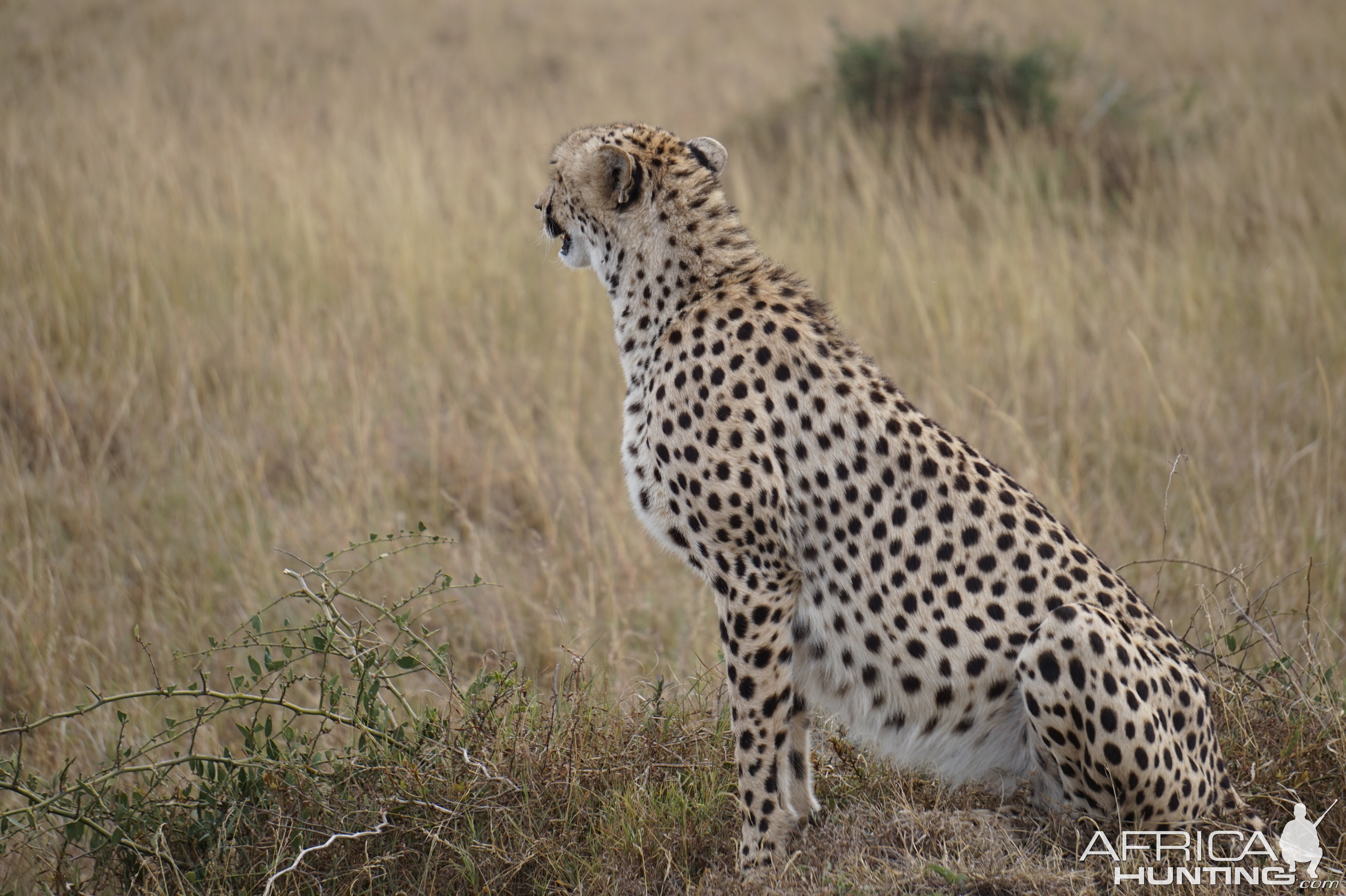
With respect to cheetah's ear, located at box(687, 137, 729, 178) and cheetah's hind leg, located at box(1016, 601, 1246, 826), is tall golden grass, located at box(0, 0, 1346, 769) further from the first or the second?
cheetah's hind leg, located at box(1016, 601, 1246, 826)

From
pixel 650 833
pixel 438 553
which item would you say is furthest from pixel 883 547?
pixel 438 553

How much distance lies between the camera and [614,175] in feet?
8.52

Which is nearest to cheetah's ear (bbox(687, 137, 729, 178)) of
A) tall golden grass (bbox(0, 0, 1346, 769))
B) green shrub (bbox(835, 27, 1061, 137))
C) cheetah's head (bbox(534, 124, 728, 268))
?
cheetah's head (bbox(534, 124, 728, 268))

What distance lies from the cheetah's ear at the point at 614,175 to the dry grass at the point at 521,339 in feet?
3.87

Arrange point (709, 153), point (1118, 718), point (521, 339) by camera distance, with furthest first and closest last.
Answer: point (521, 339), point (709, 153), point (1118, 718)

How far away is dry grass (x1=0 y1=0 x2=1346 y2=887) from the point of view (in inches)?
139

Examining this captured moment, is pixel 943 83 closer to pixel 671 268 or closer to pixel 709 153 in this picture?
pixel 709 153

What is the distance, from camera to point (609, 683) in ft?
9.29

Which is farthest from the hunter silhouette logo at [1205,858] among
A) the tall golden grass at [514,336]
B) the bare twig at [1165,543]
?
the tall golden grass at [514,336]

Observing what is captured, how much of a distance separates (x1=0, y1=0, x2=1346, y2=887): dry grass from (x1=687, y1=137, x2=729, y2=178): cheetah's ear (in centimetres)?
128

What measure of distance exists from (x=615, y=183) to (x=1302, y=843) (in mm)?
2039

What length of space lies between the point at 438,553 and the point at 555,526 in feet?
1.35

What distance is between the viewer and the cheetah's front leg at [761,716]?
2.27 meters

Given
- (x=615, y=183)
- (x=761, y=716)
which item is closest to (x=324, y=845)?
(x=761, y=716)
